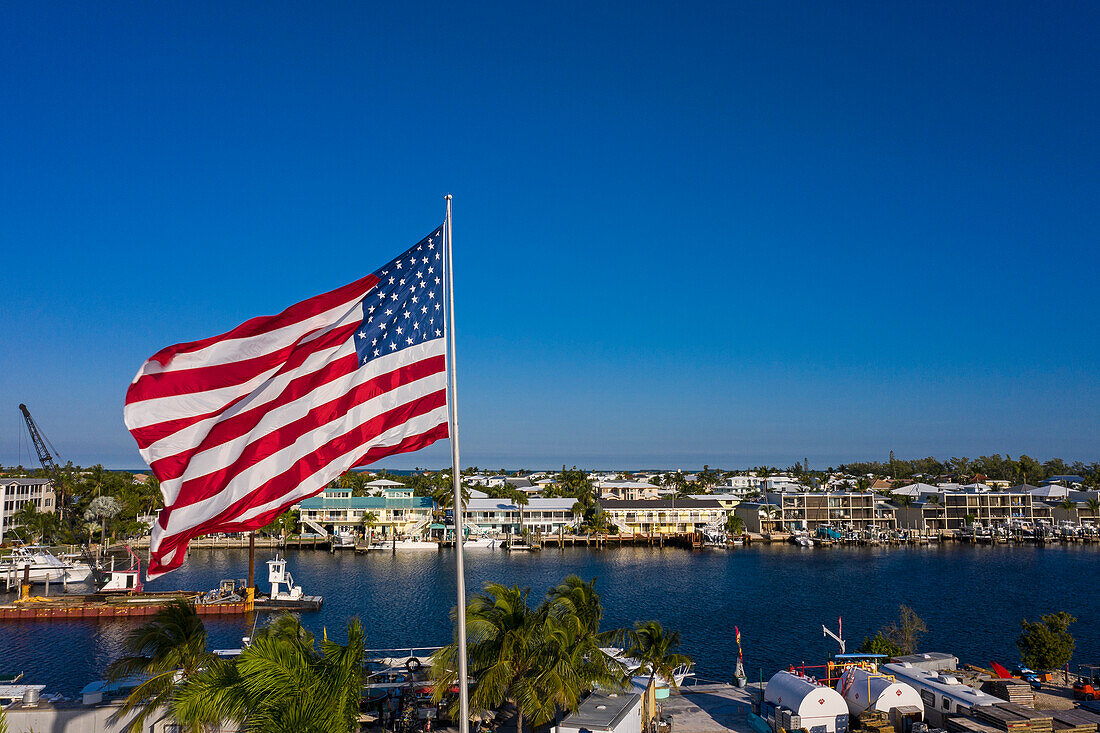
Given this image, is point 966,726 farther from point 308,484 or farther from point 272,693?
point 308,484

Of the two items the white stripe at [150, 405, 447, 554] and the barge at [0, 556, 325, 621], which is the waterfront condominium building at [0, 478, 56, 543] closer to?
the barge at [0, 556, 325, 621]

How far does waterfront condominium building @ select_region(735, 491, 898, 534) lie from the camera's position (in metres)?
149

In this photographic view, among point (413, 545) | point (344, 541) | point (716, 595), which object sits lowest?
point (716, 595)

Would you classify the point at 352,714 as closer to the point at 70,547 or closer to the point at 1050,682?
the point at 1050,682

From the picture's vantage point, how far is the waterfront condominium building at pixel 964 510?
15338cm

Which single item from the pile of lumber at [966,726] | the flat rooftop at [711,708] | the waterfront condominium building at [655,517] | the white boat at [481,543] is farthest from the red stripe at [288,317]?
the waterfront condominium building at [655,517]

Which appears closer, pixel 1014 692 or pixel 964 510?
pixel 1014 692

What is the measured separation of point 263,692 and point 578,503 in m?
128

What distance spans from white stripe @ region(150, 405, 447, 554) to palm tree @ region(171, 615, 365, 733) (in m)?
2.39

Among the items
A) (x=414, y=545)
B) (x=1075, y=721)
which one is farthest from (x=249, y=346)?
(x=414, y=545)

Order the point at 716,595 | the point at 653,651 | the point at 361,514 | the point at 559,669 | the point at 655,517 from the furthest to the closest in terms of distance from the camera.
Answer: the point at 655,517 → the point at 361,514 → the point at 716,595 → the point at 653,651 → the point at 559,669

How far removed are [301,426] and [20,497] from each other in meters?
143

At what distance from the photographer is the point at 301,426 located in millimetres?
12438

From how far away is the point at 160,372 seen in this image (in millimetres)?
11992
